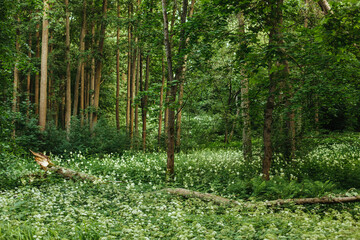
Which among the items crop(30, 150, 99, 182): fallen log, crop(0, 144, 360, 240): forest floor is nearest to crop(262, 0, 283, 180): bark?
crop(0, 144, 360, 240): forest floor

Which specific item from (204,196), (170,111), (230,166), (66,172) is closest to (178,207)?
(204,196)

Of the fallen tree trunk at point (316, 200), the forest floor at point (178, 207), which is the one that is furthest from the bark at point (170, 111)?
the fallen tree trunk at point (316, 200)

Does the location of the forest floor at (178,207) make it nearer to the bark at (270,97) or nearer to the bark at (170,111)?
the bark at (170,111)

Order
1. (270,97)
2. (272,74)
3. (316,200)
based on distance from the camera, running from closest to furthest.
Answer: (316,200) < (272,74) < (270,97)

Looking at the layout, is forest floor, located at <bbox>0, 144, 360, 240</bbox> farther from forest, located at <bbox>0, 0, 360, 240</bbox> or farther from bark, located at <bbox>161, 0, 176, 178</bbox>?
bark, located at <bbox>161, 0, 176, 178</bbox>

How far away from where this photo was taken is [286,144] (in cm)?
946

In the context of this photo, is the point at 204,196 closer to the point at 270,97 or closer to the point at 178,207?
the point at 178,207

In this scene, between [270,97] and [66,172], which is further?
[66,172]

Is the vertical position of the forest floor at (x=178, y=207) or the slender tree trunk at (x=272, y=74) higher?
the slender tree trunk at (x=272, y=74)

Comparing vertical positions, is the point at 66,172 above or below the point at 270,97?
below

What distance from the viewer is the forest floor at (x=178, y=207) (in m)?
4.16

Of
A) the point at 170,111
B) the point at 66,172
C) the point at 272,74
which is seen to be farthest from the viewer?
the point at 170,111

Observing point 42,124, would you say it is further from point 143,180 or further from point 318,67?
point 318,67

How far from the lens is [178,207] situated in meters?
5.61
